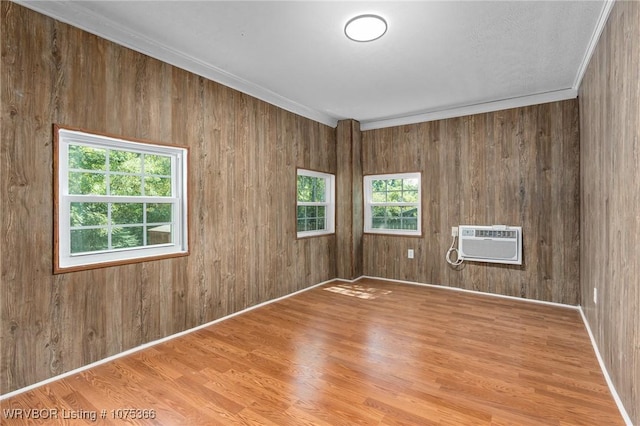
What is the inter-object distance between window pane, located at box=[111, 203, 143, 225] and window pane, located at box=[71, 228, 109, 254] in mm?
134

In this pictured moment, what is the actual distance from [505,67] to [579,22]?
2.59 ft

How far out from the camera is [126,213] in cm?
266

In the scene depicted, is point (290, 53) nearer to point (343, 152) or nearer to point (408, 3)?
point (408, 3)

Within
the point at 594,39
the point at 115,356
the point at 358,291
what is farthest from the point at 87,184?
the point at 594,39

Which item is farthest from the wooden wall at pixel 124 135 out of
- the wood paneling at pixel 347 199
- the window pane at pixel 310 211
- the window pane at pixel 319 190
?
the wood paneling at pixel 347 199

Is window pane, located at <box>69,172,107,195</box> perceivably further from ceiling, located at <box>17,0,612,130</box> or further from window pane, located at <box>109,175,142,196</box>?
ceiling, located at <box>17,0,612,130</box>

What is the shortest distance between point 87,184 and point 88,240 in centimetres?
43

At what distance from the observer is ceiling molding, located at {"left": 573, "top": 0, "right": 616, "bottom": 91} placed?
2.13 meters

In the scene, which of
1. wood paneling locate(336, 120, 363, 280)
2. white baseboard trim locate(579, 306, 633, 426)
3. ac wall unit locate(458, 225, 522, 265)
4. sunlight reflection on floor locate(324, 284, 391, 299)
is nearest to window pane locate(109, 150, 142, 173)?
sunlight reflection on floor locate(324, 284, 391, 299)

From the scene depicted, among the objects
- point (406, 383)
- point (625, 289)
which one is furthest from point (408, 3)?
point (406, 383)

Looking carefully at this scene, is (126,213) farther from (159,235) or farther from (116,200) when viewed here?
(159,235)

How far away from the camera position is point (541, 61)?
118 inches

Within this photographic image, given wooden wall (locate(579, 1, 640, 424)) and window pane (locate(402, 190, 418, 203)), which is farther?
window pane (locate(402, 190, 418, 203))

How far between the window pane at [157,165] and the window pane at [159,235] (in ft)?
1.62
